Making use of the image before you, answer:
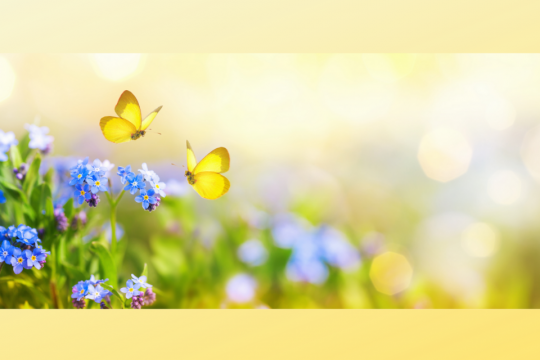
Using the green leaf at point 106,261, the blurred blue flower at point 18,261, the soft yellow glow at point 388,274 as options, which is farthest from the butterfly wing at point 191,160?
the soft yellow glow at point 388,274

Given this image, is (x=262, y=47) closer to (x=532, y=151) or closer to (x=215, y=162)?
(x=215, y=162)

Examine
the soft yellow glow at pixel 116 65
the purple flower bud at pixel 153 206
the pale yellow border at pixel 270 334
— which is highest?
the soft yellow glow at pixel 116 65

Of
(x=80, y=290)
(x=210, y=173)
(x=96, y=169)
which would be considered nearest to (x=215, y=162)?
(x=210, y=173)

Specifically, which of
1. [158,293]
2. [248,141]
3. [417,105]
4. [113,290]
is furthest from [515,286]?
[113,290]

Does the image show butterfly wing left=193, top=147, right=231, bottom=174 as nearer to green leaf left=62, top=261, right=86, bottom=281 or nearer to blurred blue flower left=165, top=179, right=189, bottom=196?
blurred blue flower left=165, top=179, right=189, bottom=196

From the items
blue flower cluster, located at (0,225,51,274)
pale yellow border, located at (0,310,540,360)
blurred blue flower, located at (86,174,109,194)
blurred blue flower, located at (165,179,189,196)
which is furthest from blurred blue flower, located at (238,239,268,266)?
blue flower cluster, located at (0,225,51,274)

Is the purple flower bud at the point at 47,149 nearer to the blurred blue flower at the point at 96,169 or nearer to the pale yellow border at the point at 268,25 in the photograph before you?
the blurred blue flower at the point at 96,169
